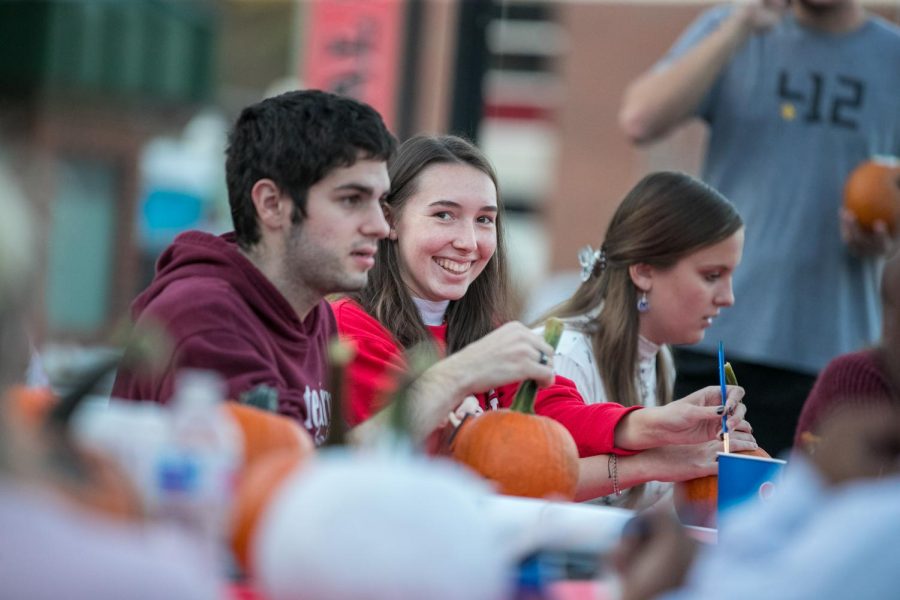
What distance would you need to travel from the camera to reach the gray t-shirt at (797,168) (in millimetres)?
4613

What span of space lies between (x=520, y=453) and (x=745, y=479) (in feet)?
1.38

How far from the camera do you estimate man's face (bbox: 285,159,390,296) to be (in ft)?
8.94

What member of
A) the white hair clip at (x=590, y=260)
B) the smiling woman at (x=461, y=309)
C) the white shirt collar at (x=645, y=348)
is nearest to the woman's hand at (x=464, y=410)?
the smiling woman at (x=461, y=309)

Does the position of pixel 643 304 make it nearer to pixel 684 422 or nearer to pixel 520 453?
pixel 684 422

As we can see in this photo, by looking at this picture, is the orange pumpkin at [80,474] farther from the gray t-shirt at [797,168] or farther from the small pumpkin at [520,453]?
the gray t-shirt at [797,168]

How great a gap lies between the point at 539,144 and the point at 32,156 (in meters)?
23.8

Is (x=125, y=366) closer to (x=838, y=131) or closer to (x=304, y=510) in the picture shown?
(x=304, y=510)

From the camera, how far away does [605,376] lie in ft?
12.6

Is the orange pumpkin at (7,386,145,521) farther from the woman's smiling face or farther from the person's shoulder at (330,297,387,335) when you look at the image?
the woman's smiling face

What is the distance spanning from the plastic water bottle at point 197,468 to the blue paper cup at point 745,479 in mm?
1166

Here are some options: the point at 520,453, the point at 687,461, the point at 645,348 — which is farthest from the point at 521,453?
the point at 645,348

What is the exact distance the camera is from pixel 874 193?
14.6ft

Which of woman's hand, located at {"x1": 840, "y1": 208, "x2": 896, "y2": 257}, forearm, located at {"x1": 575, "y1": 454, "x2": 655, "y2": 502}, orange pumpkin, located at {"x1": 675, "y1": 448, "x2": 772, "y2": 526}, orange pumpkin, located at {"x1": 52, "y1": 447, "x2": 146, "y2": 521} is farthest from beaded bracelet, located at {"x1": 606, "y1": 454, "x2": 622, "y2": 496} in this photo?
orange pumpkin, located at {"x1": 52, "y1": 447, "x2": 146, "y2": 521}

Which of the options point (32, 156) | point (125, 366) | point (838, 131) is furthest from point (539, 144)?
point (125, 366)
